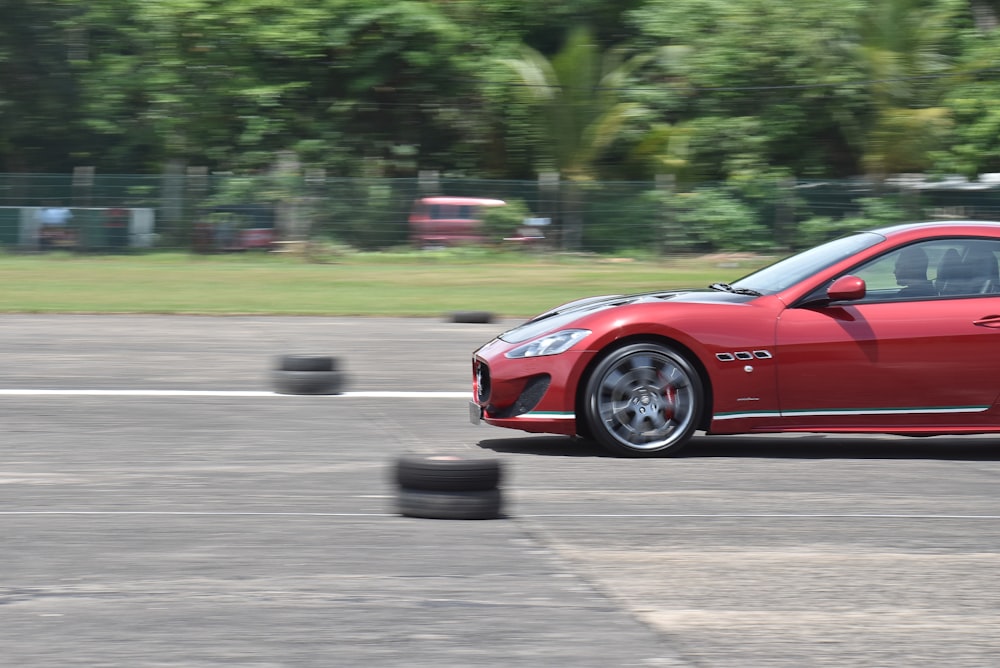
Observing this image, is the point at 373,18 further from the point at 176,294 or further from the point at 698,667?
the point at 698,667

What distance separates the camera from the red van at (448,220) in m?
30.0

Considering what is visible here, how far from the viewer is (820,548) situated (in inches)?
229

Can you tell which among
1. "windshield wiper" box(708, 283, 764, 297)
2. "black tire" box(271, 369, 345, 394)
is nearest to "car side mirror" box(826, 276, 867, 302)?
"windshield wiper" box(708, 283, 764, 297)

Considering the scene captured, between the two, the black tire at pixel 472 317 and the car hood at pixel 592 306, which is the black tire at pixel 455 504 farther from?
the black tire at pixel 472 317

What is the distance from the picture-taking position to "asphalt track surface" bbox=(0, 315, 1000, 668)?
4.43 metres

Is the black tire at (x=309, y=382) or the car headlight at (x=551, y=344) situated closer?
the car headlight at (x=551, y=344)

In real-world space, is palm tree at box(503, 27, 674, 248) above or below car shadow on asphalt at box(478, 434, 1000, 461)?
above

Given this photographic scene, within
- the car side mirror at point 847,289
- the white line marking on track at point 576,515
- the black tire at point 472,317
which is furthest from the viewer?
the black tire at point 472,317

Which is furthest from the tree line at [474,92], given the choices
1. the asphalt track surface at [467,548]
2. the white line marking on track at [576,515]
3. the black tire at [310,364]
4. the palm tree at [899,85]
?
the white line marking on track at [576,515]

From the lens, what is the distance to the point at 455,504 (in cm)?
620

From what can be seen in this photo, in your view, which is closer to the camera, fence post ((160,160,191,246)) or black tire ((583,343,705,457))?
black tire ((583,343,705,457))

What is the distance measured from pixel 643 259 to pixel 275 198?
769 cm

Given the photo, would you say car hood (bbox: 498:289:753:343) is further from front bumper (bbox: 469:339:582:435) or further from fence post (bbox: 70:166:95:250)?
fence post (bbox: 70:166:95:250)

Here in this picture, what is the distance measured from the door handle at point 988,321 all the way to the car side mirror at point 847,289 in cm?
65
